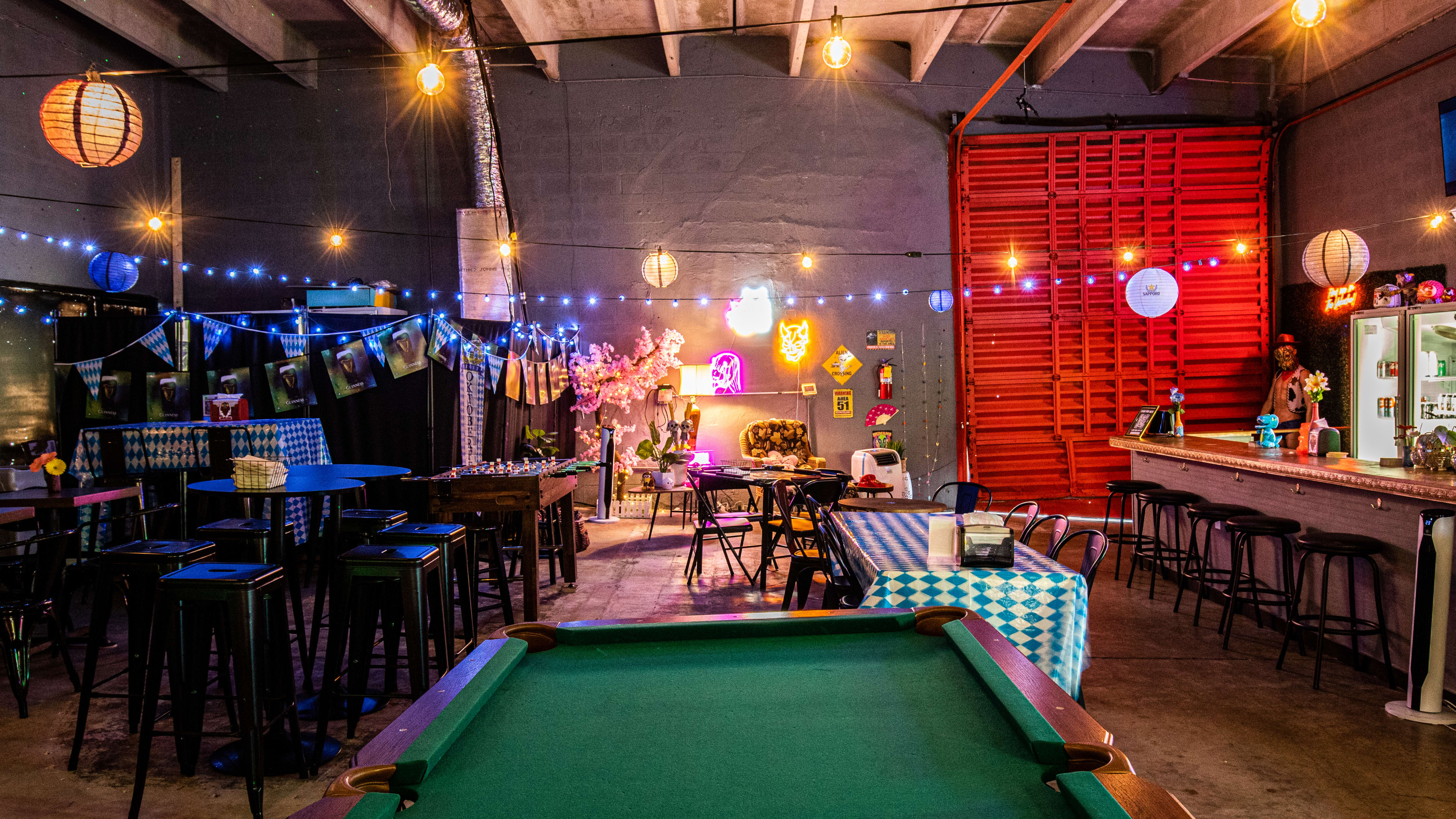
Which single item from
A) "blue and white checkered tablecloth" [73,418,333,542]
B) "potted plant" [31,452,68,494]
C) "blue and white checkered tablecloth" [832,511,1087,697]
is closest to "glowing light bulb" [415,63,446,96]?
"blue and white checkered tablecloth" [73,418,333,542]

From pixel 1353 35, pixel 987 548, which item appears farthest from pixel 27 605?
pixel 1353 35

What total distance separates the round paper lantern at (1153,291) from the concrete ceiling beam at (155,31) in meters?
9.77

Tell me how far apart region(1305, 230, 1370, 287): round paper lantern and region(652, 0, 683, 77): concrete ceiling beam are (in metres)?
5.61

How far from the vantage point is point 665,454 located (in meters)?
8.62

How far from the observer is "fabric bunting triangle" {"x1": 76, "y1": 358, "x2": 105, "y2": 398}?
654 centimetres

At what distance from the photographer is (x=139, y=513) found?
4352 mm

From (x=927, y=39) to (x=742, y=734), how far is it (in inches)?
341

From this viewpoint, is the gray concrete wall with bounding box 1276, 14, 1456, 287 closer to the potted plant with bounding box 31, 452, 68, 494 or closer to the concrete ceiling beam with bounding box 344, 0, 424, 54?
the concrete ceiling beam with bounding box 344, 0, 424, 54

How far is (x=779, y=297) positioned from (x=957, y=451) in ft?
8.90

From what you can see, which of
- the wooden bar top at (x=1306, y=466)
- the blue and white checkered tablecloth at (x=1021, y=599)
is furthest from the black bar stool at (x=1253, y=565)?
the blue and white checkered tablecloth at (x=1021, y=599)

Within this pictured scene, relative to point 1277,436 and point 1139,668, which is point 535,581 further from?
point 1277,436

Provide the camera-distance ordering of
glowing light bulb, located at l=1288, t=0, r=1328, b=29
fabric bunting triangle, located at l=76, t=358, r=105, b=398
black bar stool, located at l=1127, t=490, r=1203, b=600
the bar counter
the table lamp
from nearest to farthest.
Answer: the bar counter, glowing light bulb, located at l=1288, t=0, r=1328, b=29, black bar stool, located at l=1127, t=490, r=1203, b=600, fabric bunting triangle, located at l=76, t=358, r=105, b=398, the table lamp

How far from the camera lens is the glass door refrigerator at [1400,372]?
5770 mm

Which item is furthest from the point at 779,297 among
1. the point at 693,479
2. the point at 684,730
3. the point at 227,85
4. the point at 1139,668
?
the point at 684,730
